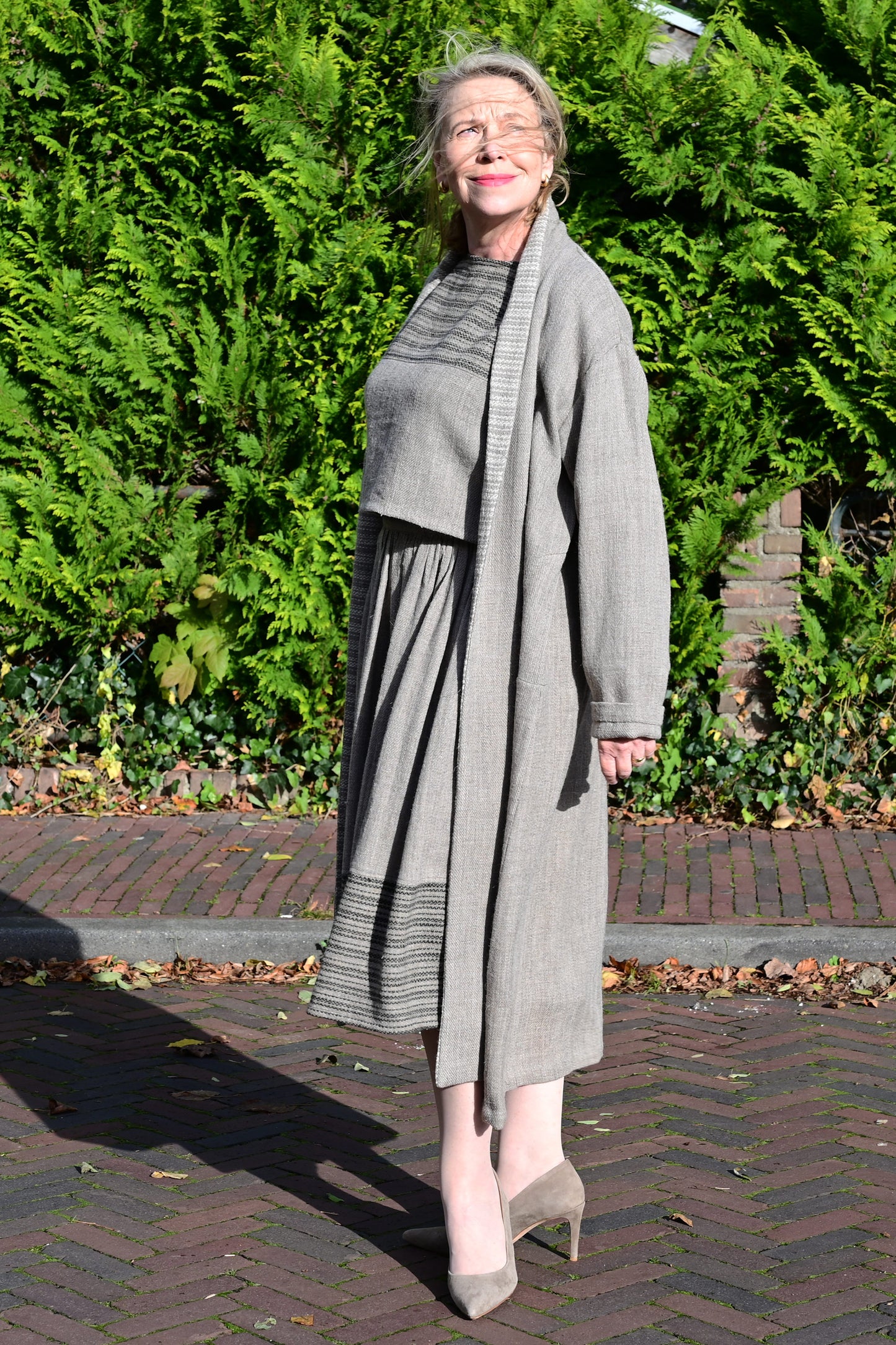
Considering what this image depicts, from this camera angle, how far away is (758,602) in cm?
636

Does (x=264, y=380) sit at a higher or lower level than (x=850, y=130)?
lower

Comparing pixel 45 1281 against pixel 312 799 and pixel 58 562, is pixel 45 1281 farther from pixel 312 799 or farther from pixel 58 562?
pixel 58 562

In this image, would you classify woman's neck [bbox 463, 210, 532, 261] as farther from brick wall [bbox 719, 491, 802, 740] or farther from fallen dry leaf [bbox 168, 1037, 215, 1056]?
brick wall [bbox 719, 491, 802, 740]

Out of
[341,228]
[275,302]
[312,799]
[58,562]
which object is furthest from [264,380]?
[312,799]

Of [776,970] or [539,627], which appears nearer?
[539,627]

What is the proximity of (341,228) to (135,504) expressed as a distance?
151cm

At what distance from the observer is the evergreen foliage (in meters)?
6.05

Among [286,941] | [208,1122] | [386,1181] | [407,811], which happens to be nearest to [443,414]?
[407,811]

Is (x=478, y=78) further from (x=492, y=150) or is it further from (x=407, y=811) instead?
(x=407, y=811)

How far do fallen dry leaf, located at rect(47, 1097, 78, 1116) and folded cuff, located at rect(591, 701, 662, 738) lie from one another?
74.2 inches

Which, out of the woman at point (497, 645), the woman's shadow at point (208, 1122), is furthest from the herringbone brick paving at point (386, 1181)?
the woman at point (497, 645)

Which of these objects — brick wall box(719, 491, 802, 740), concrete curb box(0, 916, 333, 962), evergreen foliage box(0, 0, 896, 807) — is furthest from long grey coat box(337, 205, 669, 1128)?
brick wall box(719, 491, 802, 740)

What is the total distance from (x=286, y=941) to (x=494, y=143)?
293cm

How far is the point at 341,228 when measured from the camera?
246 inches
